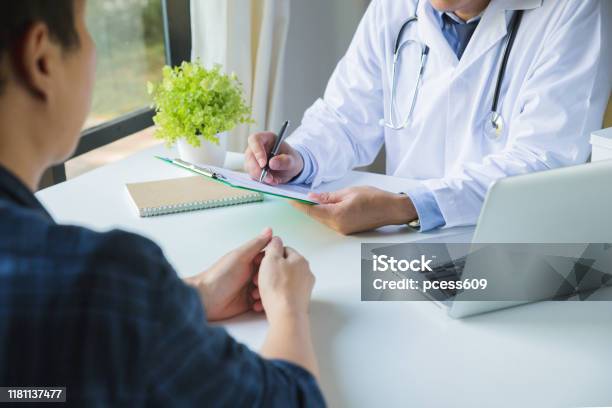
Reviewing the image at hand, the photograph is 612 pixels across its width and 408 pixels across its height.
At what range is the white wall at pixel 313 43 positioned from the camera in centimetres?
276

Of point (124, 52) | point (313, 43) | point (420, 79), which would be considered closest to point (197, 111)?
point (420, 79)

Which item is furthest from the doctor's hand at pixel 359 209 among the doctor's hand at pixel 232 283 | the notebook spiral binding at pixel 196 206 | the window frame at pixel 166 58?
the window frame at pixel 166 58

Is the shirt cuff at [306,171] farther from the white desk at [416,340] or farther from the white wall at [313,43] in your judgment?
the white wall at [313,43]

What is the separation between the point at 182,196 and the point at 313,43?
148 centimetres

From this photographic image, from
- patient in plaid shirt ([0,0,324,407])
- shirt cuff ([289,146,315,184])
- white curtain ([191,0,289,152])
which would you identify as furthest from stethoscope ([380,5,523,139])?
patient in plaid shirt ([0,0,324,407])

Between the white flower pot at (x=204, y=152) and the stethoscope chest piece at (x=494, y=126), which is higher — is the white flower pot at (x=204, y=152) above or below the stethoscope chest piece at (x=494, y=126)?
below

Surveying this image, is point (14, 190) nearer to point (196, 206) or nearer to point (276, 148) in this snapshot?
point (196, 206)

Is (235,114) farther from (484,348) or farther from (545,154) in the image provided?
(484,348)

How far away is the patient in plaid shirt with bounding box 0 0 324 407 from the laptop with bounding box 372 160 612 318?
41cm

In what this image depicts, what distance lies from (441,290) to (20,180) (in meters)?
0.68

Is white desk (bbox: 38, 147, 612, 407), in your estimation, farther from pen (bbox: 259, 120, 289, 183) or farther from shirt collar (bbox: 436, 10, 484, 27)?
shirt collar (bbox: 436, 10, 484, 27)

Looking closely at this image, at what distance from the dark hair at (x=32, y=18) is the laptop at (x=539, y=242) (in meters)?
0.56

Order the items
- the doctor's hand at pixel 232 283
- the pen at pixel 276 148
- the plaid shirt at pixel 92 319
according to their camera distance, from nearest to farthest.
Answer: the plaid shirt at pixel 92 319 → the doctor's hand at pixel 232 283 → the pen at pixel 276 148

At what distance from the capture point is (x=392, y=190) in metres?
1.56
